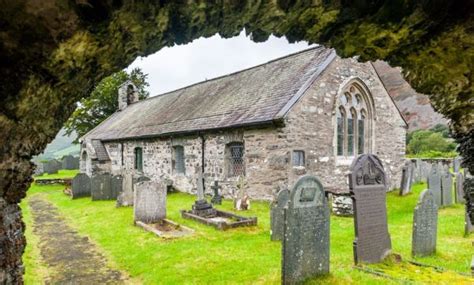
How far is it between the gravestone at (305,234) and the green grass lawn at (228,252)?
0.93ft

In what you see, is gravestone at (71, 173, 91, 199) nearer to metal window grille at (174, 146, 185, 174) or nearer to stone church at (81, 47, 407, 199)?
stone church at (81, 47, 407, 199)

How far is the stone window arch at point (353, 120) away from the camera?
14.8 meters

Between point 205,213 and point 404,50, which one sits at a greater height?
point 404,50

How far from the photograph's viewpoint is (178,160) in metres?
17.8

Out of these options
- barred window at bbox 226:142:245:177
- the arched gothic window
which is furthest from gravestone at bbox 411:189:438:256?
barred window at bbox 226:142:245:177

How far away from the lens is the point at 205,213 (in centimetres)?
1108

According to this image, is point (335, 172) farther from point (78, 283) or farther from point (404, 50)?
point (404, 50)

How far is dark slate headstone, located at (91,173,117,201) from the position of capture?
1587 cm

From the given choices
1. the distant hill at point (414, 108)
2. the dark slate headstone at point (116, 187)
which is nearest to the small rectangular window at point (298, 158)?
the dark slate headstone at point (116, 187)

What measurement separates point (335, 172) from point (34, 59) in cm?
1335

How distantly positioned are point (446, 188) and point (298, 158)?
511cm

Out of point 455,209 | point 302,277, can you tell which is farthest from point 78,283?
point 455,209

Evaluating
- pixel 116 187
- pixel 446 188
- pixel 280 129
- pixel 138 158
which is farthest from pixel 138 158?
pixel 446 188

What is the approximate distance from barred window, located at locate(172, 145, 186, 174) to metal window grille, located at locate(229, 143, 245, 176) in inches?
140
